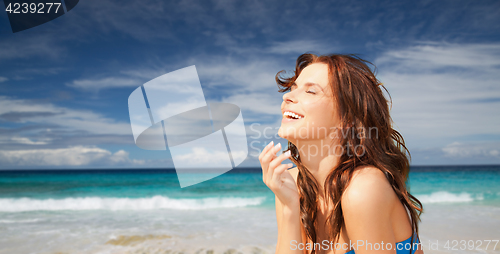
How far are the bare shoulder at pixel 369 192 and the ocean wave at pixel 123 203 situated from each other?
1333cm

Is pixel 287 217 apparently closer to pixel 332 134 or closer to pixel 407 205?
pixel 332 134

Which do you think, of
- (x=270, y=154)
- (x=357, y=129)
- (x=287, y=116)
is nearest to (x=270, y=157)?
(x=270, y=154)

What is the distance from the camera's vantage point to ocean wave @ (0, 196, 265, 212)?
15077 mm

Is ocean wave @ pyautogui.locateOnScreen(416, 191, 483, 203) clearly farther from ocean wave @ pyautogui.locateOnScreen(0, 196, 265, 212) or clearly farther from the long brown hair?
the long brown hair

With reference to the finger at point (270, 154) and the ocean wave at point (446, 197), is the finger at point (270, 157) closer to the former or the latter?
the finger at point (270, 154)

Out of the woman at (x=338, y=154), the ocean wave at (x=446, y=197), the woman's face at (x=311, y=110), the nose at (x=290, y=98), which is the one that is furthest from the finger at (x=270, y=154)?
the ocean wave at (x=446, y=197)

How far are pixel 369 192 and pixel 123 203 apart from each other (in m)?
17.6

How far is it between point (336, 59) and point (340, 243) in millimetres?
1248

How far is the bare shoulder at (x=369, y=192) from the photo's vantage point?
1.55 meters

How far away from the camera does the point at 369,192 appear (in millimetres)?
1557

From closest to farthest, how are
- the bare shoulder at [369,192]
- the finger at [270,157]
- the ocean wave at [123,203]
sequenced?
1. the bare shoulder at [369,192]
2. the finger at [270,157]
3. the ocean wave at [123,203]

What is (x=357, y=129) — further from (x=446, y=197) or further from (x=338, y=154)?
(x=446, y=197)

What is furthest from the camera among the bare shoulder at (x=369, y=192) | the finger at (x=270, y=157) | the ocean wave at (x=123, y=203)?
the ocean wave at (x=123, y=203)

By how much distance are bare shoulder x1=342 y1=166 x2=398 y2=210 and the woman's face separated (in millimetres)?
345
